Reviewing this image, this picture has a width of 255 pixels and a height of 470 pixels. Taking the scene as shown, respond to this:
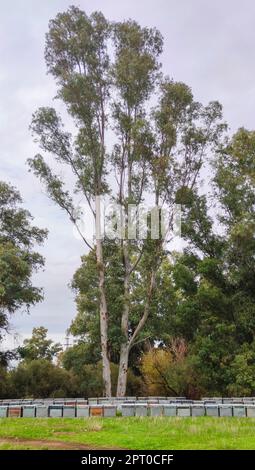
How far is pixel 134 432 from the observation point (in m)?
9.20

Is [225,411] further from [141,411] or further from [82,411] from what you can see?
[82,411]

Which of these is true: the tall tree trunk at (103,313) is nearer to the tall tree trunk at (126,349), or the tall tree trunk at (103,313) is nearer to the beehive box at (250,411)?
the tall tree trunk at (126,349)

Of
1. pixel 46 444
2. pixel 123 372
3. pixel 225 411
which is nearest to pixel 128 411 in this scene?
pixel 225 411

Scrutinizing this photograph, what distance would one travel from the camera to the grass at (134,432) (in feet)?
25.9

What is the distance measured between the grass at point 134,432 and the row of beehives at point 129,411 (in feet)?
1.18

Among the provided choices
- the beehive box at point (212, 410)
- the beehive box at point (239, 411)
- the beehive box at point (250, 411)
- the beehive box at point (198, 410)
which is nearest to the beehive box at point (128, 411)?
the beehive box at point (198, 410)

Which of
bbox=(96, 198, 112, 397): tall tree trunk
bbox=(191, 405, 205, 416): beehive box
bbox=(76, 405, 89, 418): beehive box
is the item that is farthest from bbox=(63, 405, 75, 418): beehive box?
bbox=(96, 198, 112, 397): tall tree trunk

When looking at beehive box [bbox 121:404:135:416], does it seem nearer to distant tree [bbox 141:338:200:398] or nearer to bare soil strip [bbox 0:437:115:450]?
bare soil strip [bbox 0:437:115:450]

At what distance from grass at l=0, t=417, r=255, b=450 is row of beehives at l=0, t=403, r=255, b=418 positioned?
1.18 feet

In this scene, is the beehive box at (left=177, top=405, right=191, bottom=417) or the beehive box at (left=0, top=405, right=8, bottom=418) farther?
the beehive box at (left=0, top=405, right=8, bottom=418)

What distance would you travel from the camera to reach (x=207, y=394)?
808 inches

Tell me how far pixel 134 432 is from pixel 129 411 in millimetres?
2239

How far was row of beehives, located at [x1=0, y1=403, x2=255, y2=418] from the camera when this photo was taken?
1112cm
